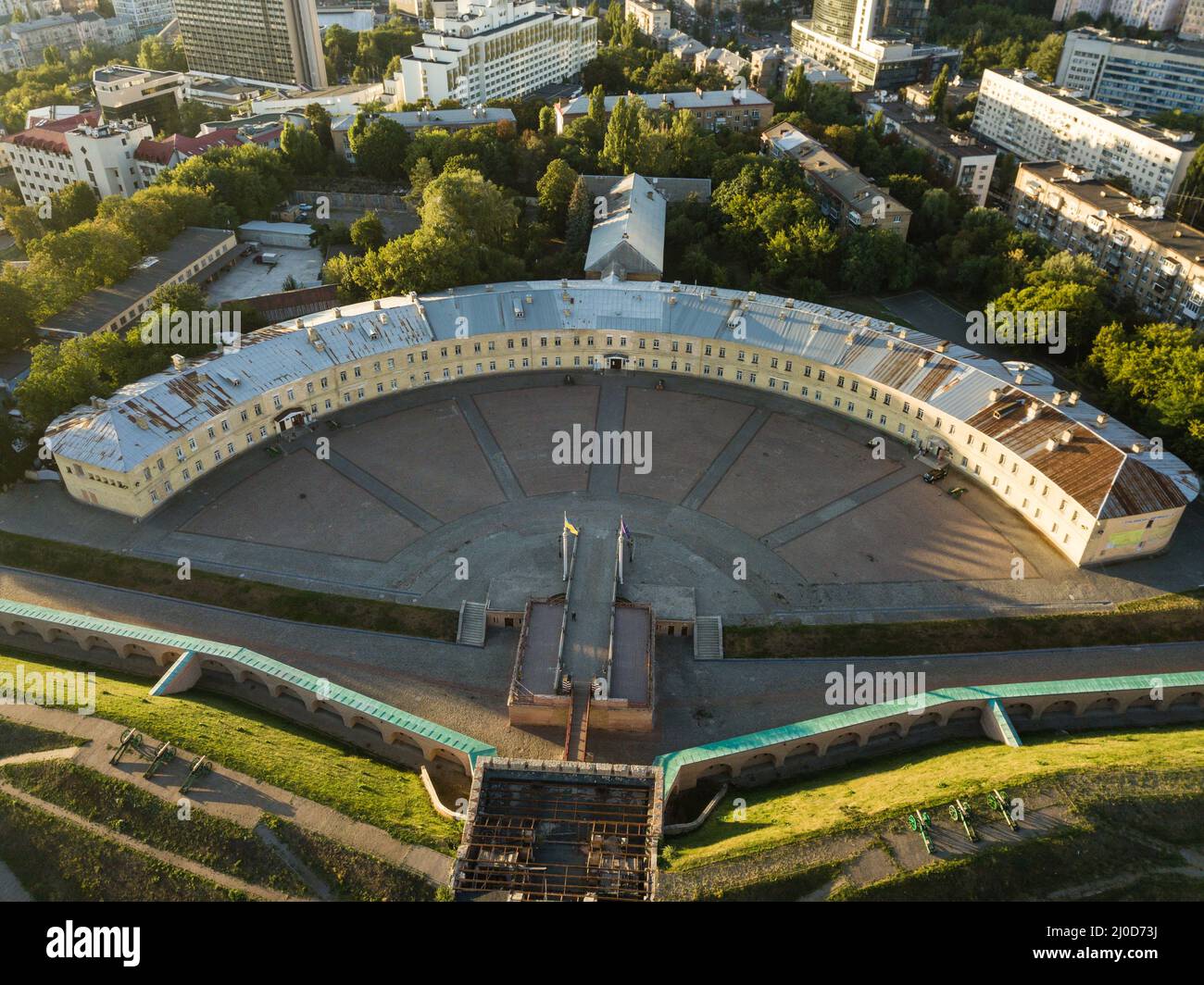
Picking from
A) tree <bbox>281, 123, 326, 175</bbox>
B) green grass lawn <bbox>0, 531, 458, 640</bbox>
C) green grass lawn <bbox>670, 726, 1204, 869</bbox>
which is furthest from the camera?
tree <bbox>281, 123, 326, 175</bbox>

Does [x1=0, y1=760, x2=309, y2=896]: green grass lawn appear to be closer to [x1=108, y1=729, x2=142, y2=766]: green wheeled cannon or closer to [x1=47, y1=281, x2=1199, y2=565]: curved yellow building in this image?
[x1=108, y1=729, x2=142, y2=766]: green wheeled cannon

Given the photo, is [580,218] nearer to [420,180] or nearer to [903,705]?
[420,180]

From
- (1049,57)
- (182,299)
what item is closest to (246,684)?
(182,299)

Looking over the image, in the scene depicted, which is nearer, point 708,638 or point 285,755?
point 285,755

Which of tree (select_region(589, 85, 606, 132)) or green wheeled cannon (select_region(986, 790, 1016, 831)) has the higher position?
tree (select_region(589, 85, 606, 132))

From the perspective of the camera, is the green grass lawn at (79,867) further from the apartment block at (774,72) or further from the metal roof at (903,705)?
the apartment block at (774,72)

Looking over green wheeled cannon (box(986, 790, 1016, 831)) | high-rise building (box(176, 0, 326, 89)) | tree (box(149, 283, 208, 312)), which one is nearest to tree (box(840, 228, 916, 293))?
green wheeled cannon (box(986, 790, 1016, 831))

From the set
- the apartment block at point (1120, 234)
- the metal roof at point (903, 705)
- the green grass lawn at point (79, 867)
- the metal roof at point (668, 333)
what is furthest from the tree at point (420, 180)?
the apartment block at point (1120, 234)
